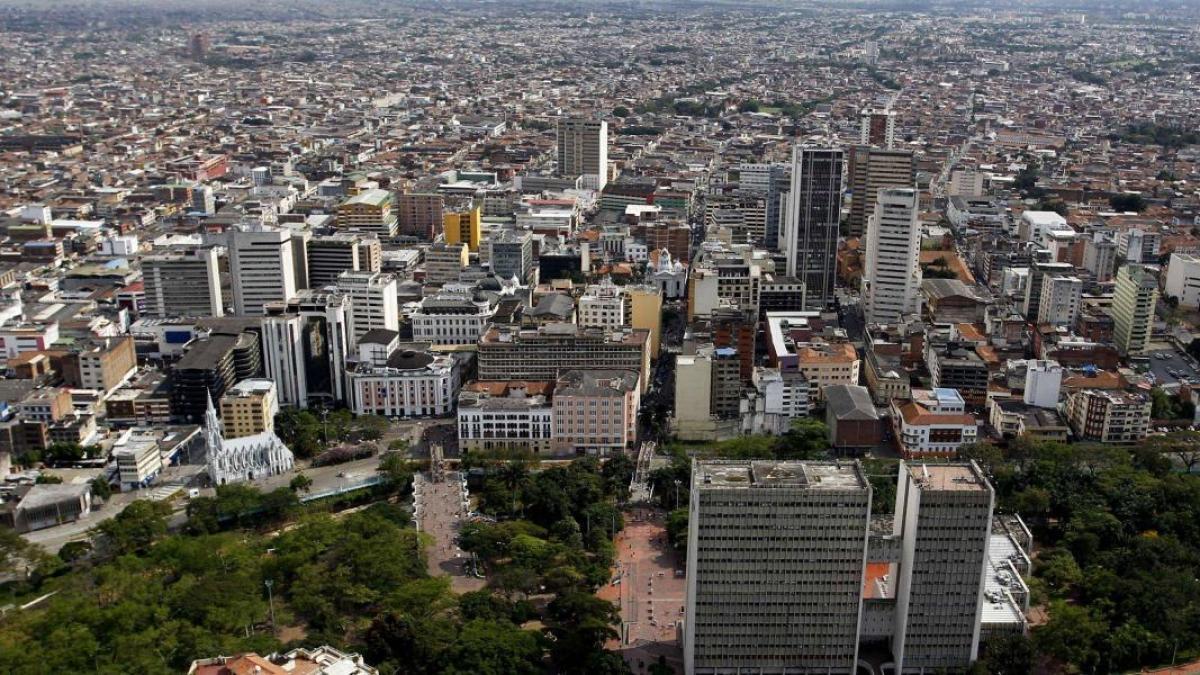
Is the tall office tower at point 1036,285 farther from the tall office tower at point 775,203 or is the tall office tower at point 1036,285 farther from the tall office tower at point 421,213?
the tall office tower at point 421,213

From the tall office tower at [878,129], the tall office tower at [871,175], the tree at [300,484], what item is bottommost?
the tree at [300,484]

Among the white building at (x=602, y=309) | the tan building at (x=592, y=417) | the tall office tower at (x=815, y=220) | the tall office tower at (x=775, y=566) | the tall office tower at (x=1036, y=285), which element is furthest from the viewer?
the tall office tower at (x=815, y=220)

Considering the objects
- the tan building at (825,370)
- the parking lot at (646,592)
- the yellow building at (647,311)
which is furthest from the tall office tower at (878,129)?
the parking lot at (646,592)

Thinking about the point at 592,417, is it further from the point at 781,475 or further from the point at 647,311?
the point at 781,475

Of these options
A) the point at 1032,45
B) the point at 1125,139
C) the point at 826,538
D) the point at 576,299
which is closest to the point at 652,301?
the point at 576,299

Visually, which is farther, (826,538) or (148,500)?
(148,500)

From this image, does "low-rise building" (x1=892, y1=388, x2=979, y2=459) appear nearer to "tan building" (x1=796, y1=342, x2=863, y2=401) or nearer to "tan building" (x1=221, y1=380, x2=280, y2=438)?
"tan building" (x1=796, y1=342, x2=863, y2=401)

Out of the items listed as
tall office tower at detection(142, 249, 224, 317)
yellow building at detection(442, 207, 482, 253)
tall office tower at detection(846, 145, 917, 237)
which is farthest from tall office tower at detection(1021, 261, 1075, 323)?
tall office tower at detection(142, 249, 224, 317)

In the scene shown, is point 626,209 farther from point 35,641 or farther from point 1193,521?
point 35,641
